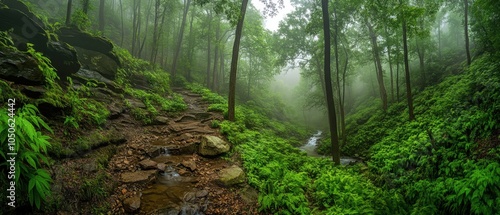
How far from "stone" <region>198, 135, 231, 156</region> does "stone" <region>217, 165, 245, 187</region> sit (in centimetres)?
108

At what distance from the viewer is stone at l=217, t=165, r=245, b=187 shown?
622 cm

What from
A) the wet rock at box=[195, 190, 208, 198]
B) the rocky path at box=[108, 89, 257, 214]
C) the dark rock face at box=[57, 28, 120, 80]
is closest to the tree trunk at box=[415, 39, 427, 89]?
the rocky path at box=[108, 89, 257, 214]

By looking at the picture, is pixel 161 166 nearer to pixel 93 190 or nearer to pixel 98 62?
pixel 93 190

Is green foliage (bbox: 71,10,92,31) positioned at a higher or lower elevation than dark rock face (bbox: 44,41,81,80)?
higher

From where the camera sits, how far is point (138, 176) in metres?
5.81

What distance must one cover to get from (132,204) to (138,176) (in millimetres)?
1133

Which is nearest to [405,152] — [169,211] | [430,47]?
[169,211]

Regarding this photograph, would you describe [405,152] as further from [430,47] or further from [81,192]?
[430,47]

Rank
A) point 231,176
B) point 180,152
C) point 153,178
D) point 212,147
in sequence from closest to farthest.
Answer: point 153,178 < point 231,176 < point 180,152 < point 212,147

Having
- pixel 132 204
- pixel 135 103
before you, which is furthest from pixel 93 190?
pixel 135 103

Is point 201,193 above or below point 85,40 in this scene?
below

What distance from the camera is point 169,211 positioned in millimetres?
4852

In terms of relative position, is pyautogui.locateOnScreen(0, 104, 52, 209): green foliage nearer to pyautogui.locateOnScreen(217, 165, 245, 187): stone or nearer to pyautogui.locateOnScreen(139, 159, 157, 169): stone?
pyautogui.locateOnScreen(139, 159, 157, 169): stone

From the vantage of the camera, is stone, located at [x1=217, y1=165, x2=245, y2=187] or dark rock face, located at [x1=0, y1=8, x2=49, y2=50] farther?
dark rock face, located at [x1=0, y1=8, x2=49, y2=50]
